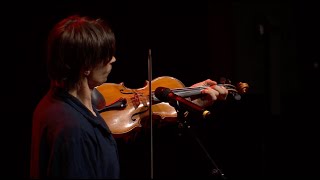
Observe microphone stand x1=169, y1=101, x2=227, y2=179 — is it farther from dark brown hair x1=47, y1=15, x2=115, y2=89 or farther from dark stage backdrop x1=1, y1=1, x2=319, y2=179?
dark stage backdrop x1=1, y1=1, x2=319, y2=179

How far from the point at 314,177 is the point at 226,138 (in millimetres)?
823

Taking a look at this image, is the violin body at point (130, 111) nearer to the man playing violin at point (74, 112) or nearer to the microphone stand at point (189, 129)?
the microphone stand at point (189, 129)

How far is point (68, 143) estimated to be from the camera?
1.33m

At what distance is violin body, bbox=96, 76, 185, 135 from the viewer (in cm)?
216

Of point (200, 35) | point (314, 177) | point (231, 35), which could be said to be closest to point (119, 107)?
point (200, 35)

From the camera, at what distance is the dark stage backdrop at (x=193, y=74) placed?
7.87ft

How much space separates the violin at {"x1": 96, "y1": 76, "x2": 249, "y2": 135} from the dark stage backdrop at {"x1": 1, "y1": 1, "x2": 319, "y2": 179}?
46 cm

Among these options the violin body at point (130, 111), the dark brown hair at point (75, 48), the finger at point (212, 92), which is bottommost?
the violin body at point (130, 111)

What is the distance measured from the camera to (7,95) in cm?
235

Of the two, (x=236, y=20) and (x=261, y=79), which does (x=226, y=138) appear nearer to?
(x=261, y=79)

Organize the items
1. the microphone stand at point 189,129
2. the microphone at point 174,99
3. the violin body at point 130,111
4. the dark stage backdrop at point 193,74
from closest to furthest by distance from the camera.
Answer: the microphone at point 174,99 → the microphone stand at point 189,129 → the violin body at point 130,111 → the dark stage backdrop at point 193,74

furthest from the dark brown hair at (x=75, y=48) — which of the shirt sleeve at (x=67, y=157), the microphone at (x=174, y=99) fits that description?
the microphone at (x=174, y=99)

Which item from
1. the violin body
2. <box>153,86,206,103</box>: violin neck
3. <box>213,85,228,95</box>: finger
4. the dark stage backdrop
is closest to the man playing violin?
the violin body

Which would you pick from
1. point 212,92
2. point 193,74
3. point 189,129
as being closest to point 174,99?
point 189,129
